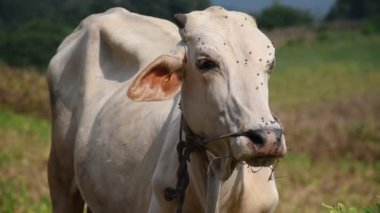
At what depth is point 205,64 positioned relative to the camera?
4.47 m

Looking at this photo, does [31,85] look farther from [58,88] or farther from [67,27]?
[58,88]

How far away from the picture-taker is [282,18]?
202 ft

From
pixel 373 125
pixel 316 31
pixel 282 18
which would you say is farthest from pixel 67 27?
pixel 282 18

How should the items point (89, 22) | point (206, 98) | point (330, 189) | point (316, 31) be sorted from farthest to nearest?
point (316, 31) → point (330, 189) → point (89, 22) → point (206, 98)

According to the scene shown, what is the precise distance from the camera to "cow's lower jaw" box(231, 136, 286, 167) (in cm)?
415

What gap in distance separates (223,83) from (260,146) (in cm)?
41

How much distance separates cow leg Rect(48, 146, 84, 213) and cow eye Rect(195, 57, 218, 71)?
107 inches

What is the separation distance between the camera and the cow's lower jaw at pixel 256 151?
13.6 ft

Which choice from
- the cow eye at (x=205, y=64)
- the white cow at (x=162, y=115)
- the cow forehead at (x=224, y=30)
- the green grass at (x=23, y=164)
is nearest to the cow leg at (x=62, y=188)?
the white cow at (x=162, y=115)

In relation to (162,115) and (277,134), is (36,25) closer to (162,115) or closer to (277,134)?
(162,115)

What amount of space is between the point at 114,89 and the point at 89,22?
2.37ft

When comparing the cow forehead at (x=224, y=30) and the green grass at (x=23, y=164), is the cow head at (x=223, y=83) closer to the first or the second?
the cow forehead at (x=224, y=30)

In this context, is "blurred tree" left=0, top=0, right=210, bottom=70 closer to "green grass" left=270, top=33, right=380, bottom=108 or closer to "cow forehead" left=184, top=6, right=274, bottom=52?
"cow forehead" left=184, top=6, right=274, bottom=52

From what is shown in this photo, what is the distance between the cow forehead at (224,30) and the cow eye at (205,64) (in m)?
0.07
